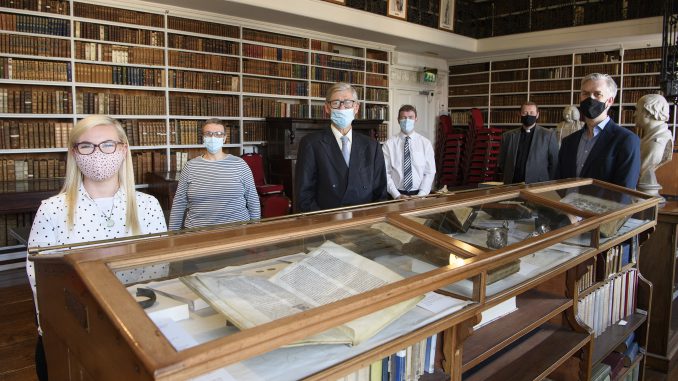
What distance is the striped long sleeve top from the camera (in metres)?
3.03

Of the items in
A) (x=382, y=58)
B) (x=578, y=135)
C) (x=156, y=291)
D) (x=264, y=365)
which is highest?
(x=382, y=58)

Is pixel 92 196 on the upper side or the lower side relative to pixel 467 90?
lower

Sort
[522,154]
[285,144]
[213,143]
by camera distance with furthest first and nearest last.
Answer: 1. [285,144]
2. [522,154]
3. [213,143]

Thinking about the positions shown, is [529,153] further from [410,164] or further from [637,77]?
[637,77]

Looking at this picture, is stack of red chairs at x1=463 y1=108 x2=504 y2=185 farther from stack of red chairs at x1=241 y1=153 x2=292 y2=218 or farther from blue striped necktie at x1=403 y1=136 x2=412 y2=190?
blue striped necktie at x1=403 y1=136 x2=412 y2=190

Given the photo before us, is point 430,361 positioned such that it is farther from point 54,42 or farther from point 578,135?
point 54,42

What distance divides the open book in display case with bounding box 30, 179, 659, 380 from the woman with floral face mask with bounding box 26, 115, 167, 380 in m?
0.52

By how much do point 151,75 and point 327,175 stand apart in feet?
14.3

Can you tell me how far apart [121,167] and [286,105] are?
5.90m

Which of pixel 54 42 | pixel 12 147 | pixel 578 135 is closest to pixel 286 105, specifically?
pixel 54 42

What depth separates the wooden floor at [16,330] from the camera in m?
2.76

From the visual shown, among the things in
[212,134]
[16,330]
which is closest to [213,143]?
[212,134]

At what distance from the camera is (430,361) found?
1.34 metres

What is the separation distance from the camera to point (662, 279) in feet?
9.93
